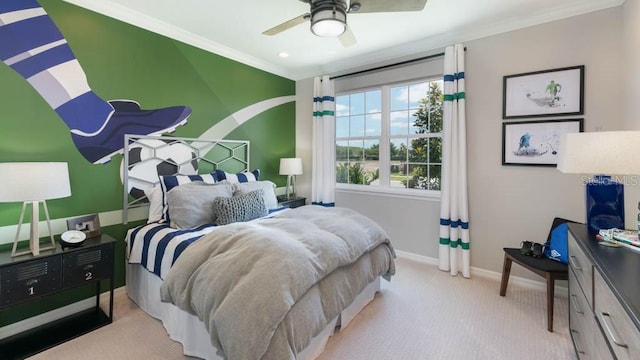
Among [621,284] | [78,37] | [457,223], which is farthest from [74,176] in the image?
[457,223]

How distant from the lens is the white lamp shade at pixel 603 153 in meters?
1.44

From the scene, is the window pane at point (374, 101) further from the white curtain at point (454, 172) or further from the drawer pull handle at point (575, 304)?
the drawer pull handle at point (575, 304)

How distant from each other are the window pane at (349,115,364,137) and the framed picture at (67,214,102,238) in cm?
318

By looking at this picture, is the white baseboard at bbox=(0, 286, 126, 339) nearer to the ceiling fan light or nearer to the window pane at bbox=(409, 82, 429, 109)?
the ceiling fan light

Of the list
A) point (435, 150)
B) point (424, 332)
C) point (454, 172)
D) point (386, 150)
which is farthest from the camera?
point (386, 150)

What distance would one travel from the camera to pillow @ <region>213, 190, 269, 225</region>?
2523mm

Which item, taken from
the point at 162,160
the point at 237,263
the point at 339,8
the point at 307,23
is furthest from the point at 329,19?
the point at 162,160

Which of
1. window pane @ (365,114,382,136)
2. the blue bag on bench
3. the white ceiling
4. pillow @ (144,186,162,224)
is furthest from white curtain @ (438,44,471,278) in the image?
pillow @ (144,186,162,224)

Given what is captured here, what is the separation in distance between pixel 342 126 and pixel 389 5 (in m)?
2.41

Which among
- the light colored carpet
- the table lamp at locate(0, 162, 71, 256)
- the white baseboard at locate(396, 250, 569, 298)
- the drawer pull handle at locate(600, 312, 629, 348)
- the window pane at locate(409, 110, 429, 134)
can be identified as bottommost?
the light colored carpet

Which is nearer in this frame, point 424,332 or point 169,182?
point 424,332

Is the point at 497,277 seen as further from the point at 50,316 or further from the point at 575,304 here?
the point at 50,316

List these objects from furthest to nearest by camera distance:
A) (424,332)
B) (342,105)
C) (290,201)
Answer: (342,105) → (290,201) → (424,332)

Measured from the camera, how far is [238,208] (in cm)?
258
